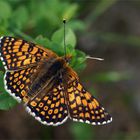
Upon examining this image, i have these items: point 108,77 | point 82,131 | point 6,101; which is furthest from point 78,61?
point 82,131

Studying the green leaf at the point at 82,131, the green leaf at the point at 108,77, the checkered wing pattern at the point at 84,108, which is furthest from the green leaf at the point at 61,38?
the green leaf at the point at 82,131

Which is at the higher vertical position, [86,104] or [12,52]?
[12,52]

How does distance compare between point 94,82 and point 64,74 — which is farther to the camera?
point 94,82

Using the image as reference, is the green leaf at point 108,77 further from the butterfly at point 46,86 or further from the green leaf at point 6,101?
the green leaf at point 6,101

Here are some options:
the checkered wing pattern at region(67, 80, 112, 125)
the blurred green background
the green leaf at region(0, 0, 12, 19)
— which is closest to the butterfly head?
the checkered wing pattern at region(67, 80, 112, 125)

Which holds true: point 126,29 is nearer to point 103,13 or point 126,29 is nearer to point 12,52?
point 103,13

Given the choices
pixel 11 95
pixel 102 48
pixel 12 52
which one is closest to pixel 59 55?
pixel 12 52

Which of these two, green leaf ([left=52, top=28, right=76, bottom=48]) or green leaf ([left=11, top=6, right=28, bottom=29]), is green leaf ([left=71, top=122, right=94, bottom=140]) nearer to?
green leaf ([left=11, top=6, right=28, bottom=29])
